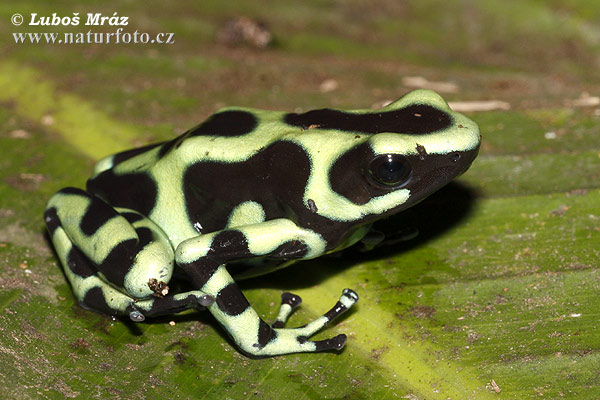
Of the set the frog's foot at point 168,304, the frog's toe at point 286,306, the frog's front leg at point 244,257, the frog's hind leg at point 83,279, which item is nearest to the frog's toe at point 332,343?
the frog's front leg at point 244,257

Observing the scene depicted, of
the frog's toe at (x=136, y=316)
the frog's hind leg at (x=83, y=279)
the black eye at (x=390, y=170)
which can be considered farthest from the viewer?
the frog's hind leg at (x=83, y=279)

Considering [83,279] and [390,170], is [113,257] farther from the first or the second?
[390,170]

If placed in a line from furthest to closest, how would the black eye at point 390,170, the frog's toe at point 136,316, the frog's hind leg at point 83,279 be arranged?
the frog's hind leg at point 83,279 < the frog's toe at point 136,316 < the black eye at point 390,170

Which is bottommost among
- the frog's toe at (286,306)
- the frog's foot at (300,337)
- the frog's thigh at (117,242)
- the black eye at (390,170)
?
the frog's toe at (286,306)

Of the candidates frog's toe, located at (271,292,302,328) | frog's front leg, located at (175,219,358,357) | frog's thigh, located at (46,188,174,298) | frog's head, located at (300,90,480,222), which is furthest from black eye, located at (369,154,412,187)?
frog's thigh, located at (46,188,174,298)

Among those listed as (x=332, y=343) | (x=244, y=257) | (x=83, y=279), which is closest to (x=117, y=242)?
(x=83, y=279)

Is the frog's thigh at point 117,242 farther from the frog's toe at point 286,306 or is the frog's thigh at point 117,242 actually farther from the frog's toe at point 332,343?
the frog's toe at point 332,343
